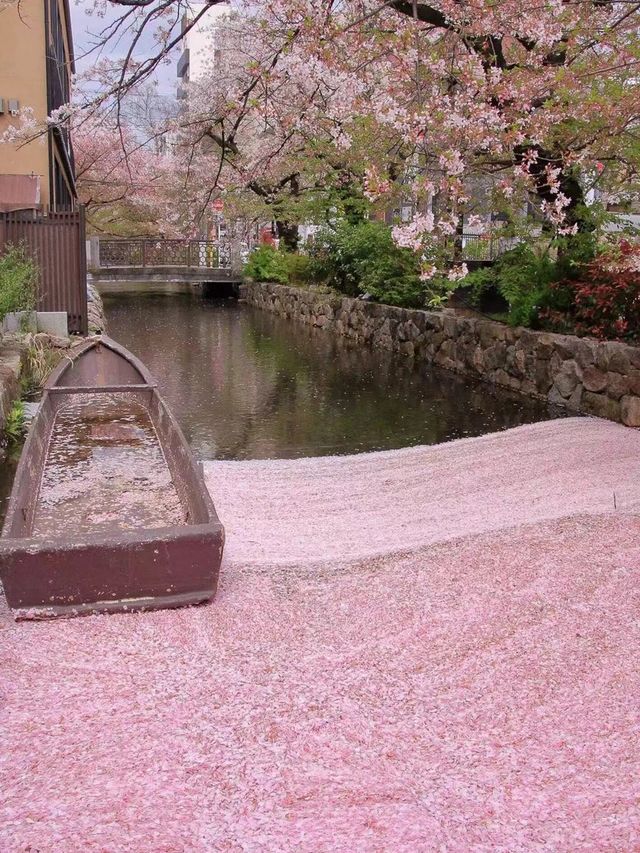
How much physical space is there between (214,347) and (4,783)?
45.2 feet

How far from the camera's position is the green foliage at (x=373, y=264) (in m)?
15.5

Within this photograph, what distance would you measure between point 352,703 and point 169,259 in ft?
90.8

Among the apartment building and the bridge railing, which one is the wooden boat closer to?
the apartment building

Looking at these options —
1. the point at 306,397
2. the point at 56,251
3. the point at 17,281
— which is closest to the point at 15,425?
the point at 17,281

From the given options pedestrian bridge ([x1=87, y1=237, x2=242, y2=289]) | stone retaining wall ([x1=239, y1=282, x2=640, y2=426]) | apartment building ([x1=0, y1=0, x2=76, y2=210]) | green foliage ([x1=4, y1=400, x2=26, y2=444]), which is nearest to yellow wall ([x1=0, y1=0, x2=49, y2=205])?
apartment building ([x1=0, y1=0, x2=76, y2=210])

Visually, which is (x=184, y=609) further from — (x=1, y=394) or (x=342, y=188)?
(x=342, y=188)

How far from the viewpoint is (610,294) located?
354 inches

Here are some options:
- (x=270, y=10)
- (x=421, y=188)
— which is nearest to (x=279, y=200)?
(x=270, y=10)

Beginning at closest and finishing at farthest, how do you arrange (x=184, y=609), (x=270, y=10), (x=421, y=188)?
1. (x=184, y=609)
2. (x=421, y=188)
3. (x=270, y=10)

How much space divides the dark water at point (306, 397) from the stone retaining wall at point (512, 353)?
28 centimetres

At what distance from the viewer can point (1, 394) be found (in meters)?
7.49

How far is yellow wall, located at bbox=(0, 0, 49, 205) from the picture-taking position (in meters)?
12.3

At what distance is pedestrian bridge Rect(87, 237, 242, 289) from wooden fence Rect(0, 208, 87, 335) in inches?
670

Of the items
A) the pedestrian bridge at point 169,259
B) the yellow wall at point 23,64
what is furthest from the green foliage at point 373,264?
the pedestrian bridge at point 169,259
